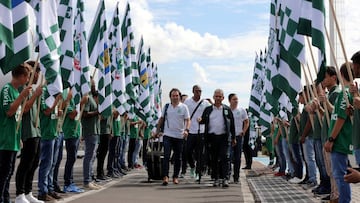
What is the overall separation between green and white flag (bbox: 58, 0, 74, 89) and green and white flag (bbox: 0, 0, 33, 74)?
84.9 inches

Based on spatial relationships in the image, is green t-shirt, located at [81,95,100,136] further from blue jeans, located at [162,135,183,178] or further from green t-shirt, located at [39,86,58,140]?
blue jeans, located at [162,135,183,178]

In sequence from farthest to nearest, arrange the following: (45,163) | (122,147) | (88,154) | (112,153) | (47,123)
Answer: (122,147) → (112,153) → (88,154) → (47,123) → (45,163)

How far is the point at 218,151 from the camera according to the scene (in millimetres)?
13648

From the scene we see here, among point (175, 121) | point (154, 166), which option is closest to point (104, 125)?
point (175, 121)

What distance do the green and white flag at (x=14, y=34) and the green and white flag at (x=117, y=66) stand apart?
7083 millimetres

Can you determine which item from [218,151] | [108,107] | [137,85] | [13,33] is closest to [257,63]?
[137,85]

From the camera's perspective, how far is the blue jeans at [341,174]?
6824 mm

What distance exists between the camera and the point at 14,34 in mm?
7422

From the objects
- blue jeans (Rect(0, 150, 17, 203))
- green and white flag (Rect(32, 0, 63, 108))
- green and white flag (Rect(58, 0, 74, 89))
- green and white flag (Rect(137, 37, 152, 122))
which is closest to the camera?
blue jeans (Rect(0, 150, 17, 203))

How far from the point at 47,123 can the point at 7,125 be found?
1978 mm

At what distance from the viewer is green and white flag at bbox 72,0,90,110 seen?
11083mm

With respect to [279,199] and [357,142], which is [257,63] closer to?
[279,199]

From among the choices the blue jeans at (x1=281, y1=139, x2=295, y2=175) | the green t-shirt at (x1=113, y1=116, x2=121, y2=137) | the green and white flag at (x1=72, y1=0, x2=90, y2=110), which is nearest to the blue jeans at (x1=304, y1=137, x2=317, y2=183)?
the blue jeans at (x1=281, y1=139, x2=295, y2=175)

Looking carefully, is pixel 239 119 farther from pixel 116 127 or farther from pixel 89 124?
pixel 89 124
